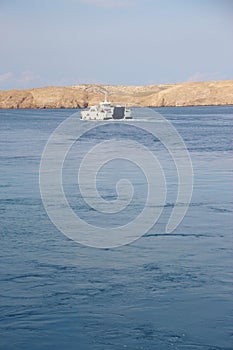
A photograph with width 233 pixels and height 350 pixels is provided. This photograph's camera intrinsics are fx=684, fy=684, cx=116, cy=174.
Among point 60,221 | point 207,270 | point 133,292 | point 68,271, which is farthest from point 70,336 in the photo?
point 60,221

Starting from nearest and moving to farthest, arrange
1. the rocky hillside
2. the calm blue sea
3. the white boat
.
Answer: the calm blue sea < the white boat < the rocky hillside

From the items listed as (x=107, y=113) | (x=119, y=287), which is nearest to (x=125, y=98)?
(x=107, y=113)

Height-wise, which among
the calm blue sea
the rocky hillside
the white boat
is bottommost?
the calm blue sea

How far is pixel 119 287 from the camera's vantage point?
1023 centimetres

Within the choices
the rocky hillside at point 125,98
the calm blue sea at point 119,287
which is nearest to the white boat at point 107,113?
the calm blue sea at point 119,287

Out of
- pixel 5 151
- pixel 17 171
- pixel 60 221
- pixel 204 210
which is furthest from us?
pixel 5 151

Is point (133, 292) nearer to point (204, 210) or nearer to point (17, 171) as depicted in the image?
point (204, 210)

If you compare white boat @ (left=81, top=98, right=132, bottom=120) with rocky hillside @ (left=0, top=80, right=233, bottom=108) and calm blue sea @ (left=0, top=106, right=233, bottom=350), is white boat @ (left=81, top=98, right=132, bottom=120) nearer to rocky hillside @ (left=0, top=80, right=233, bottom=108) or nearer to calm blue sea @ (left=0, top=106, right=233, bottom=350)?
calm blue sea @ (left=0, top=106, right=233, bottom=350)

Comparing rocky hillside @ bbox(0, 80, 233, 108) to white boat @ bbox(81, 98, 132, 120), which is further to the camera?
rocky hillside @ bbox(0, 80, 233, 108)

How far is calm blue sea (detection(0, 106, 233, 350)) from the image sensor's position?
8.53m

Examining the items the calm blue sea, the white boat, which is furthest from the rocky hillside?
the calm blue sea

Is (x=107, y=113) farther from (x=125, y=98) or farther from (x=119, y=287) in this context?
(x=125, y=98)

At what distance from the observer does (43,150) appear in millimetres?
34969

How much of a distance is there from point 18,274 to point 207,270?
3.04 m
